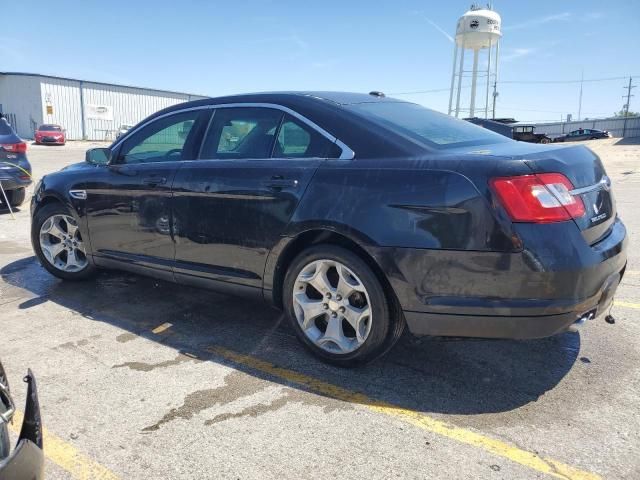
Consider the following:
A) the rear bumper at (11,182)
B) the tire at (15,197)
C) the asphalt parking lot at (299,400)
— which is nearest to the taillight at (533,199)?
the asphalt parking lot at (299,400)

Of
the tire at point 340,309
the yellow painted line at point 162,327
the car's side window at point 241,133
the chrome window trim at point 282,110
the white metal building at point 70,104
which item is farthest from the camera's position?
the white metal building at point 70,104

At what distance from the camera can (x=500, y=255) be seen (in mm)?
2561

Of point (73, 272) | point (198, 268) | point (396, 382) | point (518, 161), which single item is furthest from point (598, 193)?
point (73, 272)

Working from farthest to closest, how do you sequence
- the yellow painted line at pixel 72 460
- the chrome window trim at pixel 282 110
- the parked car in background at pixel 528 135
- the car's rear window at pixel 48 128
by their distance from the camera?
1. the parked car in background at pixel 528 135
2. the car's rear window at pixel 48 128
3. the chrome window trim at pixel 282 110
4. the yellow painted line at pixel 72 460

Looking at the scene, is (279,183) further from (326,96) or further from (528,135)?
(528,135)

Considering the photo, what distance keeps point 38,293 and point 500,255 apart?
13.1 feet

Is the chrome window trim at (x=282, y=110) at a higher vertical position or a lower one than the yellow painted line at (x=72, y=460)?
higher

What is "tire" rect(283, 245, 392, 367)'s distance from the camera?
2.95 metres

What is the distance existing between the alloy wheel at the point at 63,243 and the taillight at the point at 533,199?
3.72 metres

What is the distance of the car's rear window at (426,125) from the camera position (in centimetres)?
310

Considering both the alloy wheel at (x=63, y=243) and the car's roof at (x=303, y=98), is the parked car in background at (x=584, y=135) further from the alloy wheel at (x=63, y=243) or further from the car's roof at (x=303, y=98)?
the alloy wheel at (x=63, y=243)

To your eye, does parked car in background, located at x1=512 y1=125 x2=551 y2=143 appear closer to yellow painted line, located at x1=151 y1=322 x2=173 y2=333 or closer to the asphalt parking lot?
the asphalt parking lot

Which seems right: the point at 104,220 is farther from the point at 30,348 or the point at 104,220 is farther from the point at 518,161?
the point at 518,161

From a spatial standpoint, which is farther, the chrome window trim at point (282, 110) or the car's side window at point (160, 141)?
the car's side window at point (160, 141)
